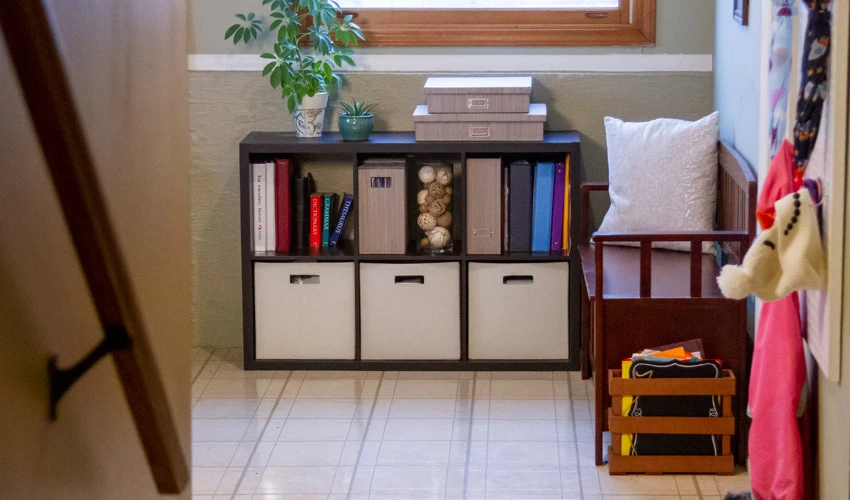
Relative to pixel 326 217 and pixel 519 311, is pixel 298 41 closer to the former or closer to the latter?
pixel 326 217

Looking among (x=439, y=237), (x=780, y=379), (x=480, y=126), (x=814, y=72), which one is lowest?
(x=780, y=379)

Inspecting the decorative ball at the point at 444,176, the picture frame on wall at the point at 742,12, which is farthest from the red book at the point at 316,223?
the picture frame on wall at the point at 742,12

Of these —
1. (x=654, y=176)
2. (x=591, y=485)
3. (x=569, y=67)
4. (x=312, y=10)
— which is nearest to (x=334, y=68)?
(x=312, y=10)

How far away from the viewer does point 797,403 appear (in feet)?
8.35

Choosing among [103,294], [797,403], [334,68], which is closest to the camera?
[103,294]

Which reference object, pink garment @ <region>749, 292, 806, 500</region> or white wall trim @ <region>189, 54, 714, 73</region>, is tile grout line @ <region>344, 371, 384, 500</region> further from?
white wall trim @ <region>189, 54, 714, 73</region>

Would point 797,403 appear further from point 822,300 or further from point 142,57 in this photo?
point 142,57

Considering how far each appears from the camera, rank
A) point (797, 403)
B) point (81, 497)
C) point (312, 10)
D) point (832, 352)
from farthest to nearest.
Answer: point (312, 10) → point (797, 403) → point (832, 352) → point (81, 497)

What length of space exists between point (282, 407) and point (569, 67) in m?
1.75

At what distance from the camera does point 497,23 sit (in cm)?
428

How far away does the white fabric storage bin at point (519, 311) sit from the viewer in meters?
4.12

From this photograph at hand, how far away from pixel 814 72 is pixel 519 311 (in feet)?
6.72

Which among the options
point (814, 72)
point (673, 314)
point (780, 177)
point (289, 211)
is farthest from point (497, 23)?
point (814, 72)

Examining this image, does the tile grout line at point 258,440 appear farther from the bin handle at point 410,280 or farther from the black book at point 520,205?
the black book at point 520,205
